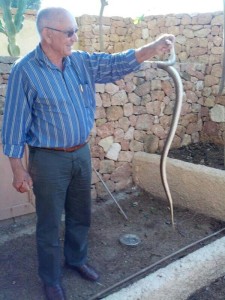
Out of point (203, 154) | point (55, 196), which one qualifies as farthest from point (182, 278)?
point (203, 154)

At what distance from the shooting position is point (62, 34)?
201 cm

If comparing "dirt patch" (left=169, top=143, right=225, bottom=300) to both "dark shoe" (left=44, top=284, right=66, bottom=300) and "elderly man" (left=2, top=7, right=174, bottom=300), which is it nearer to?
"elderly man" (left=2, top=7, right=174, bottom=300)

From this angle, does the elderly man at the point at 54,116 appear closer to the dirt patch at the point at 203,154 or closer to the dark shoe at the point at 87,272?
the dark shoe at the point at 87,272

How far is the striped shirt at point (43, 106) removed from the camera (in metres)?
2.03

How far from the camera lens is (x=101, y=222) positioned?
11.8 feet

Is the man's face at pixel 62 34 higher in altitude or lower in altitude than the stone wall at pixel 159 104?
higher

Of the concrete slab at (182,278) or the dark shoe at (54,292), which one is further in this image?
the dark shoe at (54,292)

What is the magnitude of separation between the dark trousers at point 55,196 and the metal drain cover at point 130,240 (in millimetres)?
718

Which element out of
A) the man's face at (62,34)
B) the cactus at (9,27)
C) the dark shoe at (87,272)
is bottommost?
the dark shoe at (87,272)

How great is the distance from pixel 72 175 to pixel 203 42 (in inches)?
140

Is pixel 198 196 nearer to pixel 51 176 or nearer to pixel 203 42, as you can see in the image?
pixel 51 176

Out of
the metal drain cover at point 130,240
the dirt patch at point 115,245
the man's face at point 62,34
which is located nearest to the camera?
the man's face at point 62,34

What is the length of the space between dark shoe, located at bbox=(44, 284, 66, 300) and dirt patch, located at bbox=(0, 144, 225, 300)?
4.8 inches

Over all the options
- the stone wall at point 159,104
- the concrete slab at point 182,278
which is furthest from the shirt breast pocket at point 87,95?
the stone wall at point 159,104
